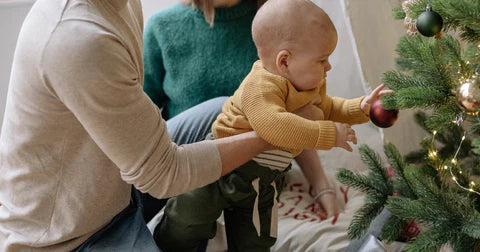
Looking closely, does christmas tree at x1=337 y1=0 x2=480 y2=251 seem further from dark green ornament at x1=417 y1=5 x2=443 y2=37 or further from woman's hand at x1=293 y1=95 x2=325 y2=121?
woman's hand at x1=293 y1=95 x2=325 y2=121

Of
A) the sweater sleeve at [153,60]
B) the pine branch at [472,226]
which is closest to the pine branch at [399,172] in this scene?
the pine branch at [472,226]

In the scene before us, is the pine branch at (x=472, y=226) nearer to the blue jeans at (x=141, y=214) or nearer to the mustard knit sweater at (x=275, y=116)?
the mustard knit sweater at (x=275, y=116)

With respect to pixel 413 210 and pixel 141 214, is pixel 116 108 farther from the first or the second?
pixel 413 210

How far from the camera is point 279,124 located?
42.9 inches

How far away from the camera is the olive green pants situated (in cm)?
Result: 121

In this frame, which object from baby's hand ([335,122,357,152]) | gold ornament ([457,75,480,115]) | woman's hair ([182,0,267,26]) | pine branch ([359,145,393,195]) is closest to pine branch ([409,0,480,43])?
gold ornament ([457,75,480,115])

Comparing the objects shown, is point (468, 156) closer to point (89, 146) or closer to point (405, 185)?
point (405, 185)

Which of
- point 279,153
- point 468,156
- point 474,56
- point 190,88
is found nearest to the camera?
Answer: point 474,56

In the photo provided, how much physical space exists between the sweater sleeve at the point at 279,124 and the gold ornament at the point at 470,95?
0.27m

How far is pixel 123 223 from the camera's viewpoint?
1.21 meters

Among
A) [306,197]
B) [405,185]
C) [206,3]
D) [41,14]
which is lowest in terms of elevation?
[306,197]

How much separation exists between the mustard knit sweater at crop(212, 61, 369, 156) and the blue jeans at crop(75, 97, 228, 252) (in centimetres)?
20

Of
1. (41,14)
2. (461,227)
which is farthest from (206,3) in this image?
(461,227)

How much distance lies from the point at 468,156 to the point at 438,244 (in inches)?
26.6
